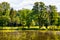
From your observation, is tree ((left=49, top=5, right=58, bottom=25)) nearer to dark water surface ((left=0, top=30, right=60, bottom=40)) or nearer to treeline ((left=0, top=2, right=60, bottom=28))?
treeline ((left=0, top=2, right=60, bottom=28))

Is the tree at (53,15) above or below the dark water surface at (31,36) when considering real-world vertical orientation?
above

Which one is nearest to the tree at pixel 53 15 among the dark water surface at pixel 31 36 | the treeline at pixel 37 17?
the treeline at pixel 37 17

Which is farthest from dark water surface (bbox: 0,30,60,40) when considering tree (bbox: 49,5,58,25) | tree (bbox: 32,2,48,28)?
tree (bbox: 49,5,58,25)

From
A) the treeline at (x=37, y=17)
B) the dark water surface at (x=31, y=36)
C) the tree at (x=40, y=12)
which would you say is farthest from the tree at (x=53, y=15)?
the dark water surface at (x=31, y=36)

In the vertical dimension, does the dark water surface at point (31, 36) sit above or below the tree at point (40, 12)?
below

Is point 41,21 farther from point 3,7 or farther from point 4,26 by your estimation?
point 3,7

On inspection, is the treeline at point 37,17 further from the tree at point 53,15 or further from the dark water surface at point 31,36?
the dark water surface at point 31,36

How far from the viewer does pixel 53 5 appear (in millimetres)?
77812

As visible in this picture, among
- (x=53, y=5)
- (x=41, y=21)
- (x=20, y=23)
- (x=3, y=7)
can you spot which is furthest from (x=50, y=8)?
(x=3, y=7)

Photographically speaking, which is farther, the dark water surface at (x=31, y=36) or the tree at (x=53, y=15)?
the tree at (x=53, y=15)

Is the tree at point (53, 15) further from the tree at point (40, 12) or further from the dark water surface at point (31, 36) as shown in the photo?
the dark water surface at point (31, 36)

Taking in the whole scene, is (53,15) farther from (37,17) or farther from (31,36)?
(31,36)

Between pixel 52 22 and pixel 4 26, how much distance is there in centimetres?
1827

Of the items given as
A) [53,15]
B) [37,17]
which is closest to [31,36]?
[37,17]
